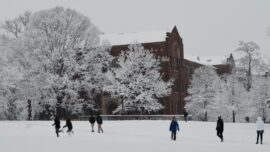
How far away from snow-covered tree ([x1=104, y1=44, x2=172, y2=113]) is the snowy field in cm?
1165

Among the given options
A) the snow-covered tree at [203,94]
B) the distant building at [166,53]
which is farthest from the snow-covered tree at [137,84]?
the snow-covered tree at [203,94]

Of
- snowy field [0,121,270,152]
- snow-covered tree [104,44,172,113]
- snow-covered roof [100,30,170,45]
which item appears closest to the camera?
snowy field [0,121,270,152]

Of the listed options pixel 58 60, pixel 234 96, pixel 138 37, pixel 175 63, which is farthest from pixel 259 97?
pixel 58 60

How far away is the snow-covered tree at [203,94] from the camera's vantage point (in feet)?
247

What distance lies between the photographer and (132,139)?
3534cm

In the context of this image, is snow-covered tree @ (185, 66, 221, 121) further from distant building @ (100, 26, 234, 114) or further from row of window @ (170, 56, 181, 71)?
row of window @ (170, 56, 181, 71)

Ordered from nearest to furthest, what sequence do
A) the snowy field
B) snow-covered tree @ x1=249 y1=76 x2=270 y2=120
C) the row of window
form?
the snowy field, snow-covered tree @ x1=249 y1=76 x2=270 y2=120, the row of window

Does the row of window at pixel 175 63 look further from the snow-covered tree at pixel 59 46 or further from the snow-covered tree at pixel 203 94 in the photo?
the snow-covered tree at pixel 59 46

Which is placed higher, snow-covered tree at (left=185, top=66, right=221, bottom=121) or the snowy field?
snow-covered tree at (left=185, top=66, right=221, bottom=121)

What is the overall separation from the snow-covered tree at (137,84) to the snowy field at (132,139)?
11.6m

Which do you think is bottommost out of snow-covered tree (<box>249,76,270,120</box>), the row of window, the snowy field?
the snowy field

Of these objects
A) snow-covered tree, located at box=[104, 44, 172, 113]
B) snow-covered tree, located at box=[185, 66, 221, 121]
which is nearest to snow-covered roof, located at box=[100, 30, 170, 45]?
snow-covered tree, located at box=[185, 66, 221, 121]

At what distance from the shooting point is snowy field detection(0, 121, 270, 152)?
90.4ft

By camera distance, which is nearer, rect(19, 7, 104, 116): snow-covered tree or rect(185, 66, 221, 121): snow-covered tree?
rect(19, 7, 104, 116): snow-covered tree
